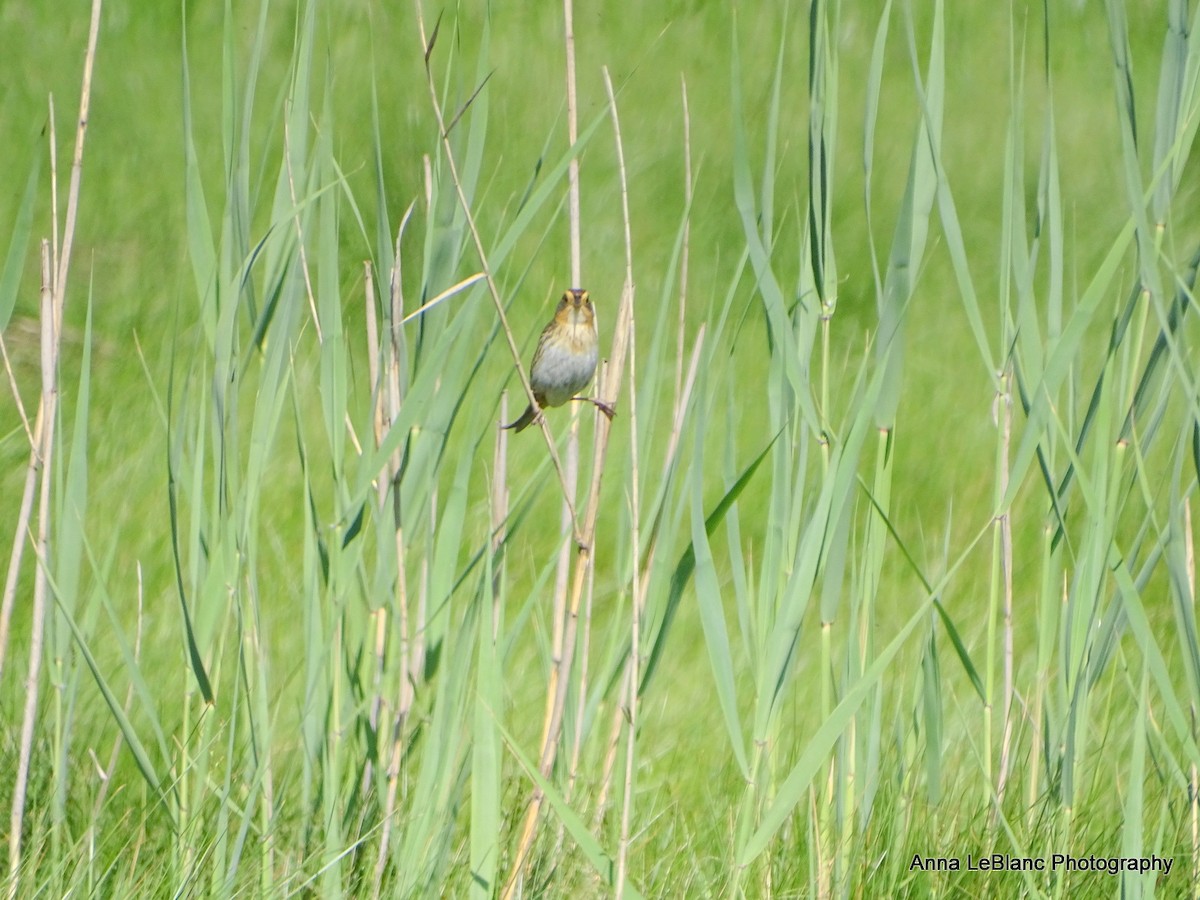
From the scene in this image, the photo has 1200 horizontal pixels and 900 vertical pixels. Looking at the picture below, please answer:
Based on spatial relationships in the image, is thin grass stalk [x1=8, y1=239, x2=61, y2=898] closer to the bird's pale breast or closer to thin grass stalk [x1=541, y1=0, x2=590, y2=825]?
thin grass stalk [x1=541, y1=0, x2=590, y2=825]

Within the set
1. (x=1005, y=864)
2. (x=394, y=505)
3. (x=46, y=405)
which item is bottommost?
(x=1005, y=864)

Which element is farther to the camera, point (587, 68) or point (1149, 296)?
point (587, 68)

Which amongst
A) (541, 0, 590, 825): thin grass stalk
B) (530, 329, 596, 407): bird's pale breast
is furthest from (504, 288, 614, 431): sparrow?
(541, 0, 590, 825): thin grass stalk

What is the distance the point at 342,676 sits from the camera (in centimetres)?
158

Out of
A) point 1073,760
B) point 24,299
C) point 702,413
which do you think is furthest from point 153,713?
point 24,299

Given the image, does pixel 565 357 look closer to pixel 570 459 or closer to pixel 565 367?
pixel 565 367

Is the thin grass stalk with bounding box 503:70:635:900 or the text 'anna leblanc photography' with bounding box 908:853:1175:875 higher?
the thin grass stalk with bounding box 503:70:635:900

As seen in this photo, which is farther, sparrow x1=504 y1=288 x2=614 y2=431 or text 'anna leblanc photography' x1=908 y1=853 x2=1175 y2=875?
sparrow x1=504 y1=288 x2=614 y2=431

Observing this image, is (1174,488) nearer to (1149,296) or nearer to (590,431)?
(1149,296)

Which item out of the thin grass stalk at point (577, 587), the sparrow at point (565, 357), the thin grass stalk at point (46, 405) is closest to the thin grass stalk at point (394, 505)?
the thin grass stalk at point (577, 587)

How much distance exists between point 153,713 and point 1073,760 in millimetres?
1059

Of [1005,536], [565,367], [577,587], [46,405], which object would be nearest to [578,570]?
[577,587]

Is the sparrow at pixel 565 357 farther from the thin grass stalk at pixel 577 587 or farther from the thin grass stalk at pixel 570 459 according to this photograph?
the thin grass stalk at pixel 577 587

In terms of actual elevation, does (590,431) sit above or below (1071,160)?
below
